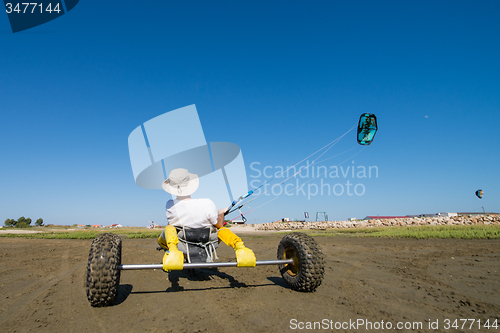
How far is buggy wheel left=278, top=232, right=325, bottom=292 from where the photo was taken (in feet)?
13.7

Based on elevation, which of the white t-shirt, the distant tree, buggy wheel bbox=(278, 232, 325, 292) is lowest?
the distant tree

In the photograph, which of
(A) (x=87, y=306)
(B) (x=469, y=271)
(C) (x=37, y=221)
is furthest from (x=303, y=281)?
(C) (x=37, y=221)

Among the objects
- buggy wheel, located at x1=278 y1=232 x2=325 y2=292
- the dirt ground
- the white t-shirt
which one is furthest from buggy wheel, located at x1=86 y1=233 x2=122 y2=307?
buggy wheel, located at x1=278 y1=232 x2=325 y2=292

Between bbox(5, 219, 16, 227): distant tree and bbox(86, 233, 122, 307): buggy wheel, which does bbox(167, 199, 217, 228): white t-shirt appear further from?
bbox(5, 219, 16, 227): distant tree

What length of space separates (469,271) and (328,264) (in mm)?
3136

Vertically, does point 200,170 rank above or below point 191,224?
above

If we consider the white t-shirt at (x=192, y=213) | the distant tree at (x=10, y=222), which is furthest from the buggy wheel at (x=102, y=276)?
the distant tree at (x=10, y=222)

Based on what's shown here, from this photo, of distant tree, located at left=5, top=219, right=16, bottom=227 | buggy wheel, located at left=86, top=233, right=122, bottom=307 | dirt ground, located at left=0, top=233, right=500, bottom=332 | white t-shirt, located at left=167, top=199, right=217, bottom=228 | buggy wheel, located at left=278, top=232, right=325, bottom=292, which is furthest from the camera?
distant tree, located at left=5, top=219, right=16, bottom=227

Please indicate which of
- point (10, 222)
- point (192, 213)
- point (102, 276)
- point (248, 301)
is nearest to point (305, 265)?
point (248, 301)

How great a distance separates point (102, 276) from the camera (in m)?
3.53

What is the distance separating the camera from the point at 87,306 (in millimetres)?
3732

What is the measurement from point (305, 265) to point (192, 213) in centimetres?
216

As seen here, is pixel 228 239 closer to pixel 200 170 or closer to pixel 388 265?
pixel 200 170

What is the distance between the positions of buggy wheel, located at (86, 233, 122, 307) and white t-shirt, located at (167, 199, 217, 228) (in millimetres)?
1246
